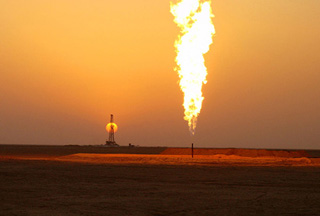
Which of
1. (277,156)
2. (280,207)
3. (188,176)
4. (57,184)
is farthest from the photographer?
(277,156)

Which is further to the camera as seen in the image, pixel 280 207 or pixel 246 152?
pixel 246 152

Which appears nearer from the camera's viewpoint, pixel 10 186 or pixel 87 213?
pixel 87 213

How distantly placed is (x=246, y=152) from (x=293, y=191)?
42085mm

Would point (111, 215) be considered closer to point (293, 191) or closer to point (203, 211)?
point (203, 211)

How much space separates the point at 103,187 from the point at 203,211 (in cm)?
851

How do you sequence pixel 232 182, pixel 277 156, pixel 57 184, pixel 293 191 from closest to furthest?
pixel 293 191
pixel 57 184
pixel 232 182
pixel 277 156

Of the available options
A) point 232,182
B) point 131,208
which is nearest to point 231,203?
point 131,208

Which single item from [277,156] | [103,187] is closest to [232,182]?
[103,187]

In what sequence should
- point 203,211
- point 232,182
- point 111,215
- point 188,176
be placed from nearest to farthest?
point 111,215, point 203,211, point 232,182, point 188,176

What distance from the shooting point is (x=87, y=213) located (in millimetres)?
17094

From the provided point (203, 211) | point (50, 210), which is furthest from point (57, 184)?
point (203, 211)

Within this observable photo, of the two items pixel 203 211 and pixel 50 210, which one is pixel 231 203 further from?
pixel 50 210

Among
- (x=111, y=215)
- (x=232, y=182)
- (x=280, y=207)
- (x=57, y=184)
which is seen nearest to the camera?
(x=111, y=215)

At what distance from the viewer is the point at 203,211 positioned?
1789cm
